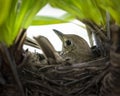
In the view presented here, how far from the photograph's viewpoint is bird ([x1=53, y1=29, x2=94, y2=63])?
0.72m

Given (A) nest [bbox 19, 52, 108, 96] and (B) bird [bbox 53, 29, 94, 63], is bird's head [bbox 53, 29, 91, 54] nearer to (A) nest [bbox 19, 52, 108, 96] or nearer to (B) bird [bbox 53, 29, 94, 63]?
(B) bird [bbox 53, 29, 94, 63]

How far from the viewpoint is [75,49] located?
0.78 m

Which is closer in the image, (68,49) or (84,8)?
(84,8)

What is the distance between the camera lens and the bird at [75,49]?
718mm

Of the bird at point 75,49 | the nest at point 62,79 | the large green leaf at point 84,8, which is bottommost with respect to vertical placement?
the nest at point 62,79

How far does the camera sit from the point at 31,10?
59 centimetres

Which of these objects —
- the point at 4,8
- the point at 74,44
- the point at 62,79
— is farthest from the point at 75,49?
the point at 4,8

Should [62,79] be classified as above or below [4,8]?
below

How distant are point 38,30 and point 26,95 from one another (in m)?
0.60

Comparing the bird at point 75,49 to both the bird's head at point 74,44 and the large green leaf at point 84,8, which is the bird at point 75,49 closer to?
the bird's head at point 74,44

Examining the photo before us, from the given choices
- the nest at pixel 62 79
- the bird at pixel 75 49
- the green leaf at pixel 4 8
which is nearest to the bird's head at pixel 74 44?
the bird at pixel 75 49

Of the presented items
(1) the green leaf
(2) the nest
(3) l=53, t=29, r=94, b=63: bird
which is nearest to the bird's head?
(3) l=53, t=29, r=94, b=63: bird

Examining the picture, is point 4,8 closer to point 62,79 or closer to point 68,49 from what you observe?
point 62,79

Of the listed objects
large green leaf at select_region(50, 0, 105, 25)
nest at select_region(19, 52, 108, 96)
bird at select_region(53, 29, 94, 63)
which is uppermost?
large green leaf at select_region(50, 0, 105, 25)
